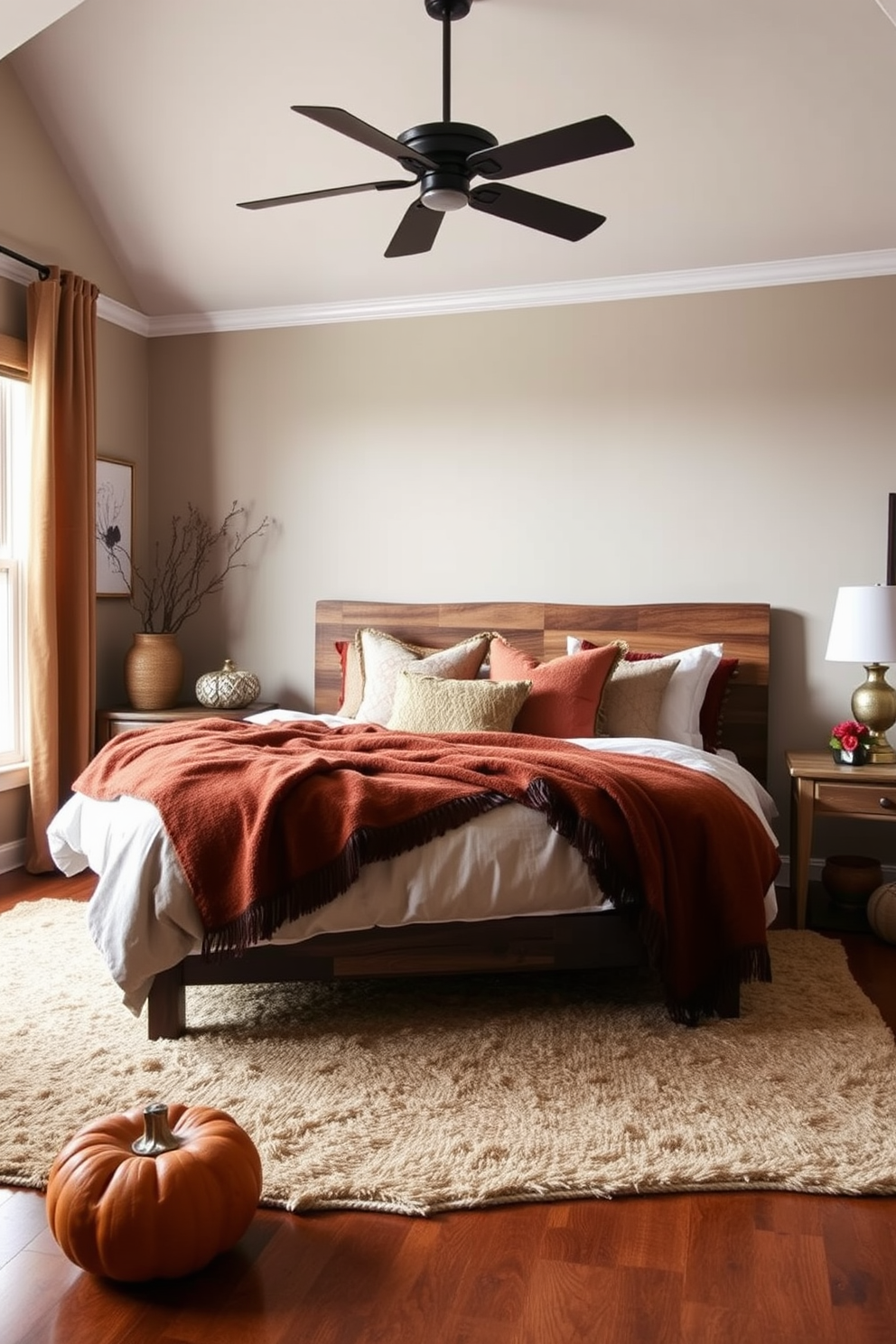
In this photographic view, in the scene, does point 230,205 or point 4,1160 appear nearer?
point 4,1160

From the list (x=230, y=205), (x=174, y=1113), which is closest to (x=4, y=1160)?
(x=174, y=1113)

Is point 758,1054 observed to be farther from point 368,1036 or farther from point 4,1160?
point 4,1160

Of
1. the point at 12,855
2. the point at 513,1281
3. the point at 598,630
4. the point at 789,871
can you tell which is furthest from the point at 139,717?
the point at 513,1281

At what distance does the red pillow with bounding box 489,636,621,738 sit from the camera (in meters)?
4.04

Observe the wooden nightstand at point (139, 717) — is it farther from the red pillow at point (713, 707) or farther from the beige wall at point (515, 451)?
the red pillow at point (713, 707)

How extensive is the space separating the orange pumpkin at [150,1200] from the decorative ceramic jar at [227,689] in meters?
3.22

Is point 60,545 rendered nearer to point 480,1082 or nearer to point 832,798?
point 480,1082

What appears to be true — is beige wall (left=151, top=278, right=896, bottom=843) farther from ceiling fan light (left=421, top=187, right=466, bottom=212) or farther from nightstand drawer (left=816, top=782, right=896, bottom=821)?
ceiling fan light (left=421, top=187, right=466, bottom=212)

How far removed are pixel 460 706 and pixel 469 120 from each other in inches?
84.9

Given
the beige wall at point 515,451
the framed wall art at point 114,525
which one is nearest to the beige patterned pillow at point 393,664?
the beige wall at point 515,451

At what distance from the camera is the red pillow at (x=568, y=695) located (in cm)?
404

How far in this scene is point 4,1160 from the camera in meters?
2.22

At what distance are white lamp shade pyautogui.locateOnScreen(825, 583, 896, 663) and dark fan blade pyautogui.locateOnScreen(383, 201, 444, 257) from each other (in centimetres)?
190

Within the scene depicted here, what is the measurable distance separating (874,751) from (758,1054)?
5.51 ft
